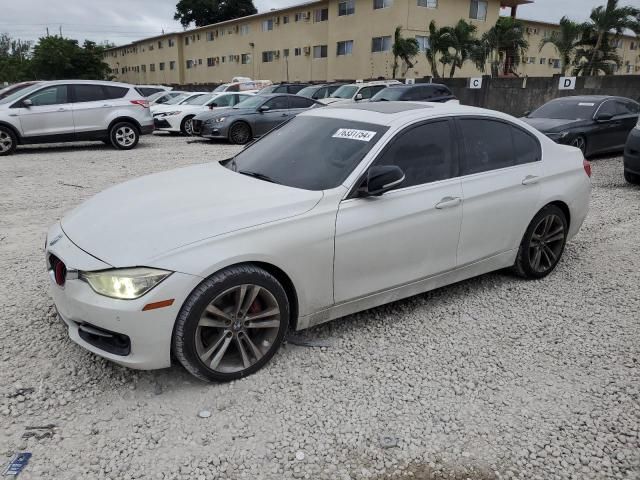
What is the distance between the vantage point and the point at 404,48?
31281mm

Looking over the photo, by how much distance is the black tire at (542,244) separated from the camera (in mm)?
4523

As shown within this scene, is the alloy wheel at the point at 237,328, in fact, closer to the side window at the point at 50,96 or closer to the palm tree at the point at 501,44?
the side window at the point at 50,96

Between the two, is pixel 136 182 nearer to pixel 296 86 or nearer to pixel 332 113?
pixel 332 113

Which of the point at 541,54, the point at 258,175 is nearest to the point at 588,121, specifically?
the point at 258,175

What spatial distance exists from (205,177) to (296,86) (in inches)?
657

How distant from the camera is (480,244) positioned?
4121mm

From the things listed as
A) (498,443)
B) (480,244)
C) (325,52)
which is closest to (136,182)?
(480,244)

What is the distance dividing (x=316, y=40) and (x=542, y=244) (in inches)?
1529

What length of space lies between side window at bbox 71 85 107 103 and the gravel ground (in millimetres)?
9018

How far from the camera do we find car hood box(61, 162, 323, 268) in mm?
2873

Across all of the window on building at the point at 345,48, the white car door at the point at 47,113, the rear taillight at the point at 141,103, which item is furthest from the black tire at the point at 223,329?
the window on building at the point at 345,48

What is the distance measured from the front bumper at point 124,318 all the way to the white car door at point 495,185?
2233 mm

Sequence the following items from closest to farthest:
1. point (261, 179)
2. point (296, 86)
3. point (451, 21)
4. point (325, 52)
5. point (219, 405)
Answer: point (219, 405)
point (261, 179)
point (296, 86)
point (451, 21)
point (325, 52)

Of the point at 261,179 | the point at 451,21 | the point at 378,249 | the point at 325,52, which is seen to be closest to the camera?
the point at 378,249
